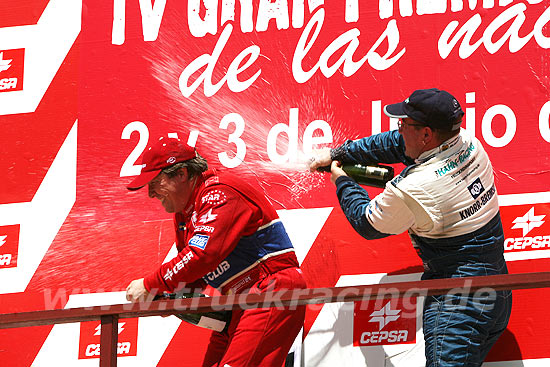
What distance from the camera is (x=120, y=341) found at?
495 cm

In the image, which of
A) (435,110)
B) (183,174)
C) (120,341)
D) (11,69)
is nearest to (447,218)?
(435,110)

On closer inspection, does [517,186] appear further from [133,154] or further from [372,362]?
[133,154]

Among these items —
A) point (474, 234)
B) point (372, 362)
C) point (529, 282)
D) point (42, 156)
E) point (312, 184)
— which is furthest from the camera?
point (42, 156)

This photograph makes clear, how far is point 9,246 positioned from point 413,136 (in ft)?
7.18

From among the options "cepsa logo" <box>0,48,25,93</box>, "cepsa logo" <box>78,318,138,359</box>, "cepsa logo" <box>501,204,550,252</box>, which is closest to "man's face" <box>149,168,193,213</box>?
"cepsa logo" <box>78,318,138,359</box>

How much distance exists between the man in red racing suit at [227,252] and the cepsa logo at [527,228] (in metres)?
1.07

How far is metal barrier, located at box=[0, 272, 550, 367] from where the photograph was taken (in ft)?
11.3

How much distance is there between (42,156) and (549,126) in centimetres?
246

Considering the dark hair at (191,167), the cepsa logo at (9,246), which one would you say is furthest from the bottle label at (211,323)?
the cepsa logo at (9,246)

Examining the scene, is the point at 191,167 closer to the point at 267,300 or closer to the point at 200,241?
the point at 200,241

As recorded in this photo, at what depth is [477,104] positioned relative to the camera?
15.8 feet

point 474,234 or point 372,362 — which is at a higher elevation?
point 474,234

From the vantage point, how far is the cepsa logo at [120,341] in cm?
494

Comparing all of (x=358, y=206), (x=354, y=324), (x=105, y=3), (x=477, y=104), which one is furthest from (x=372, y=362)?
(x=105, y=3)
